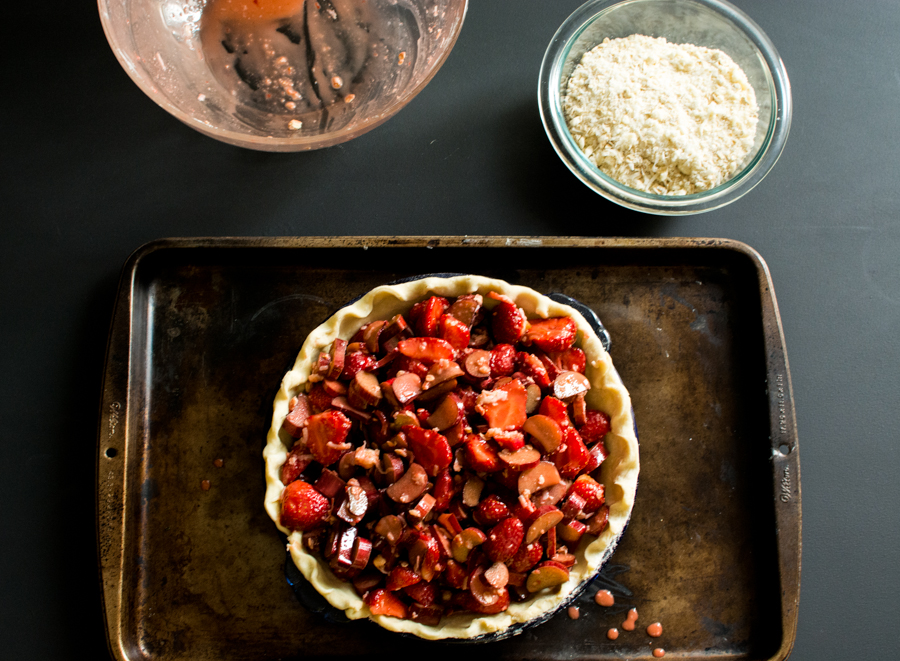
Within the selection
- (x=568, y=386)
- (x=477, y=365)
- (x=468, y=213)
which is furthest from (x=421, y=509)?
(x=468, y=213)

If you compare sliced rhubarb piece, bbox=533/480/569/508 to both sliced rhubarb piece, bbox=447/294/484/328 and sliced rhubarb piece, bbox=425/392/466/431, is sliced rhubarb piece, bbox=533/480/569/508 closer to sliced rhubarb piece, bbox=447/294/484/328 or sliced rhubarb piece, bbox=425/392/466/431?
sliced rhubarb piece, bbox=425/392/466/431

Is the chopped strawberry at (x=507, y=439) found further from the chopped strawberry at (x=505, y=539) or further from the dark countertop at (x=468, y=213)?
the dark countertop at (x=468, y=213)

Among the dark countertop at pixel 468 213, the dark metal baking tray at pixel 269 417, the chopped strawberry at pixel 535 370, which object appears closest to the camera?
the chopped strawberry at pixel 535 370

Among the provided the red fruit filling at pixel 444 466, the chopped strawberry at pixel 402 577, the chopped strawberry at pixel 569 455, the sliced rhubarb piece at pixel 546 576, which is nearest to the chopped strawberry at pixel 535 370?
the red fruit filling at pixel 444 466

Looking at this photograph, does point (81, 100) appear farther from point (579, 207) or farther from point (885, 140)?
point (885, 140)

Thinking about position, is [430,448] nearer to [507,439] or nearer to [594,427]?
[507,439]

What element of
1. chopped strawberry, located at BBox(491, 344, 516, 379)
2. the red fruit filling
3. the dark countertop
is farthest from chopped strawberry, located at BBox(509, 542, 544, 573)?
the dark countertop

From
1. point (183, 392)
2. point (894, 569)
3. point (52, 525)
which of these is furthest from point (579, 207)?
point (52, 525)
